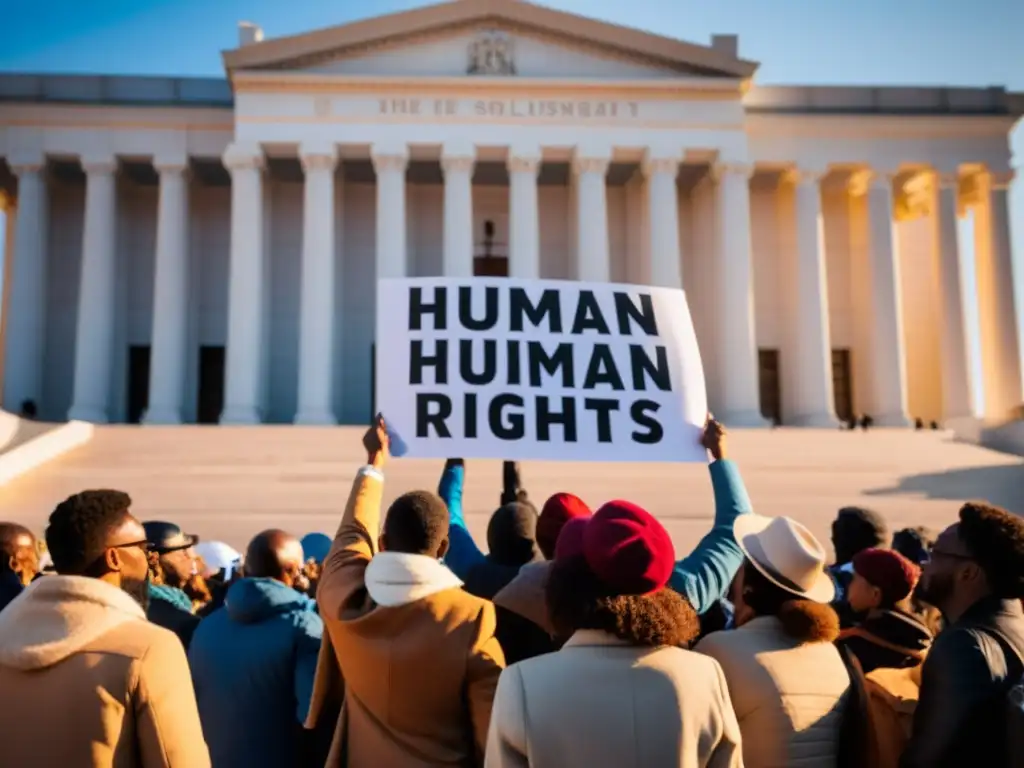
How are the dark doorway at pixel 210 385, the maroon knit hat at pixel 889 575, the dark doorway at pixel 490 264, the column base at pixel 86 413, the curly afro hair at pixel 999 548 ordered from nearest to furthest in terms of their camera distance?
the curly afro hair at pixel 999 548, the maroon knit hat at pixel 889 575, the column base at pixel 86 413, the dark doorway at pixel 210 385, the dark doorway at pixel 490 264

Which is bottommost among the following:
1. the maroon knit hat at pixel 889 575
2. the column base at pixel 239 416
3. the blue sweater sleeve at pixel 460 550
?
the maroon knit hat at pixel 889 575

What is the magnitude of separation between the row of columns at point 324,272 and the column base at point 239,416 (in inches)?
2.4

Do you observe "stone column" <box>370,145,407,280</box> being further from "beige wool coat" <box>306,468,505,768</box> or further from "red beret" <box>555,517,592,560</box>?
"red beret" <box>555,517,592,560</box>

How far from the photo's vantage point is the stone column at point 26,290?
34281mm

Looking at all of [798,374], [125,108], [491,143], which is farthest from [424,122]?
[798,374]

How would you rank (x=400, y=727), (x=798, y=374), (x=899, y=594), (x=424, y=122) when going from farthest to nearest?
1. (x=798, y=374)
2. (x=424, y=122)
3. (x=899, y=594)
4. (x=400, y=727)

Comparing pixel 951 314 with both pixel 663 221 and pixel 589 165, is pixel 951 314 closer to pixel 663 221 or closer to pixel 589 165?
pixel 663 221

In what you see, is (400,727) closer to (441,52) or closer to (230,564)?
(230,564)

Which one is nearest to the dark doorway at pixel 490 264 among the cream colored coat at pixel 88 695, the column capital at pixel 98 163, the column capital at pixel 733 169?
the column capital at pixel 733 169

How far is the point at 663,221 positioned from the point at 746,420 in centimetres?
753

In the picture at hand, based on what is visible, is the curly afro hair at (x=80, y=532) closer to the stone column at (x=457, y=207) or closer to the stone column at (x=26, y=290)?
the stone column at (x=457, y=207)

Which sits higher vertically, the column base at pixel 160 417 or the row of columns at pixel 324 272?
the row of columns at pixel 324 272

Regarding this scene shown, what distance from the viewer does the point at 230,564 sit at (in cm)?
925

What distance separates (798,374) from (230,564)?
3052 centimetres
